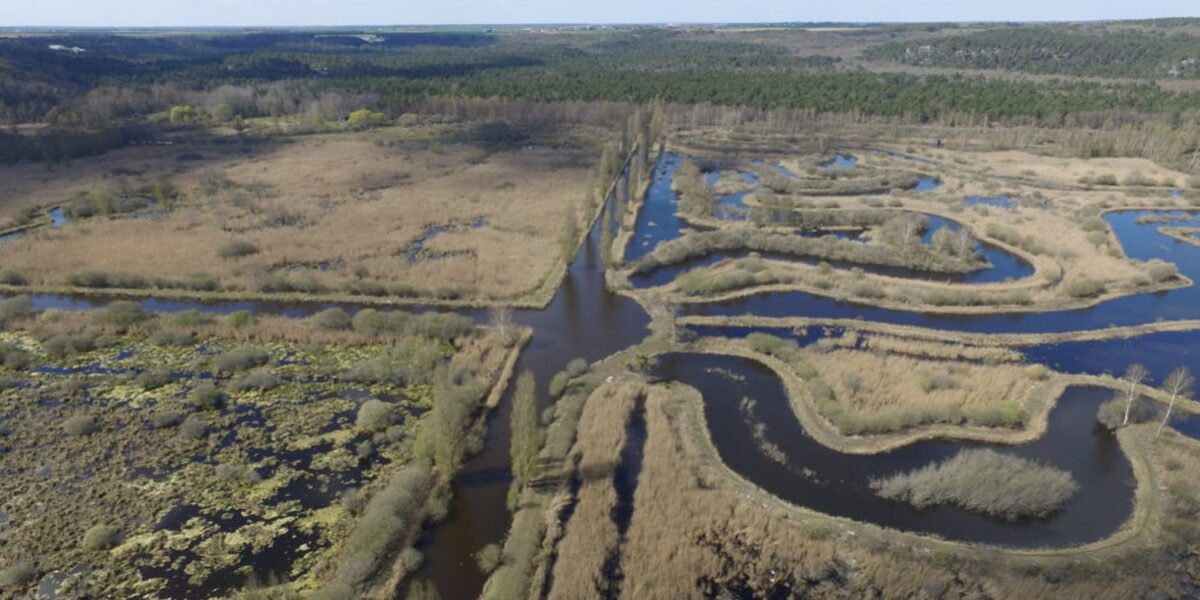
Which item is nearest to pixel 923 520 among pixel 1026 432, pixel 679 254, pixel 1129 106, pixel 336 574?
pixel 1026 432

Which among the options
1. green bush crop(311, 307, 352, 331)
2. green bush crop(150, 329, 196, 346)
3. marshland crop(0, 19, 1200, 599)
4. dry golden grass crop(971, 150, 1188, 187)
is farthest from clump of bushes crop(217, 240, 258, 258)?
dry golden grass crop(971, 150, 1188, 187)

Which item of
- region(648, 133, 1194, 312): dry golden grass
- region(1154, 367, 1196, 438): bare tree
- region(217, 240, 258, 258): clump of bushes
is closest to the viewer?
region(1154, 367, 1196, 438): bare tree

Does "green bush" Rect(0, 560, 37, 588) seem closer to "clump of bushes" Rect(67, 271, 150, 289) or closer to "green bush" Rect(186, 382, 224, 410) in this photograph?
"green bush" Rect(186, 382, 224, 410)

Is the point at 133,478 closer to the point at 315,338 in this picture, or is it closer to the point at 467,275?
the point at 315,338

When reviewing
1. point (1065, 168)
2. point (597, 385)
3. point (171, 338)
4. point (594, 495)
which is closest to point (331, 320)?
point (171, 338)

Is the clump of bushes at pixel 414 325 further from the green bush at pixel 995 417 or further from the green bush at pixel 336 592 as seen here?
the green bush at pixel 995 417

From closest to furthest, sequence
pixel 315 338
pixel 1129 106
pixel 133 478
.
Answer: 1. pixel 133 478
2. pixel 315 338
3. pixel 1129 106

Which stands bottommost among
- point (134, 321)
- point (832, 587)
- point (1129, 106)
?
point (832, 587)
